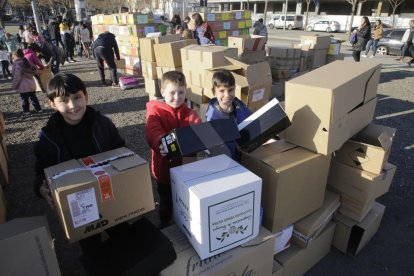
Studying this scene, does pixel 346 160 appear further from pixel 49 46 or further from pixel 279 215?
pixel 49 46

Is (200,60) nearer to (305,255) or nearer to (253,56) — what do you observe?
(253,56)

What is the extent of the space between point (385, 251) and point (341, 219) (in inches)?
19.4

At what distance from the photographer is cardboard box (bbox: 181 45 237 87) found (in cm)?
384

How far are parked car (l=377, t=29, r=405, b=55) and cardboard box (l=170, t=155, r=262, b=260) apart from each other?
14.4 meters

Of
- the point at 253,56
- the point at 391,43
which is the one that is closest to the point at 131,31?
the point at 253,56

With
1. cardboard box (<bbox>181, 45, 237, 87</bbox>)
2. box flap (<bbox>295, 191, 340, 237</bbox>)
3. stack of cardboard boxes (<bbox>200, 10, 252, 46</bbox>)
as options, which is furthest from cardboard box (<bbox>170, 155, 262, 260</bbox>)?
stack of cardboard boxes (<bbox>200, 10, 252, 46</bbox>)

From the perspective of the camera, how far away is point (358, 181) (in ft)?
7.56

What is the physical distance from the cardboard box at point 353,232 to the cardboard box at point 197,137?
4.58ft

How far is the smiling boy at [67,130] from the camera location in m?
1.74

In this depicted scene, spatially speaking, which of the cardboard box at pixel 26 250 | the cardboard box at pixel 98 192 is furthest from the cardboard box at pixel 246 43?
the cardboard box at pixel 26 250

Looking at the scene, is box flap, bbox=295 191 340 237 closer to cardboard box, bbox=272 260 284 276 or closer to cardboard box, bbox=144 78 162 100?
cardboard box, bbox=272 260 284 276

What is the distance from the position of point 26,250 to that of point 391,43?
15448 mm

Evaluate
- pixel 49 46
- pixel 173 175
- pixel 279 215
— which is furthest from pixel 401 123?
pixel 49 46

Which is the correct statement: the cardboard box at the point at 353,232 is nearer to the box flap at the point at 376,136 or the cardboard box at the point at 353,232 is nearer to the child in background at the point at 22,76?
the box flap at the point at 376,136
